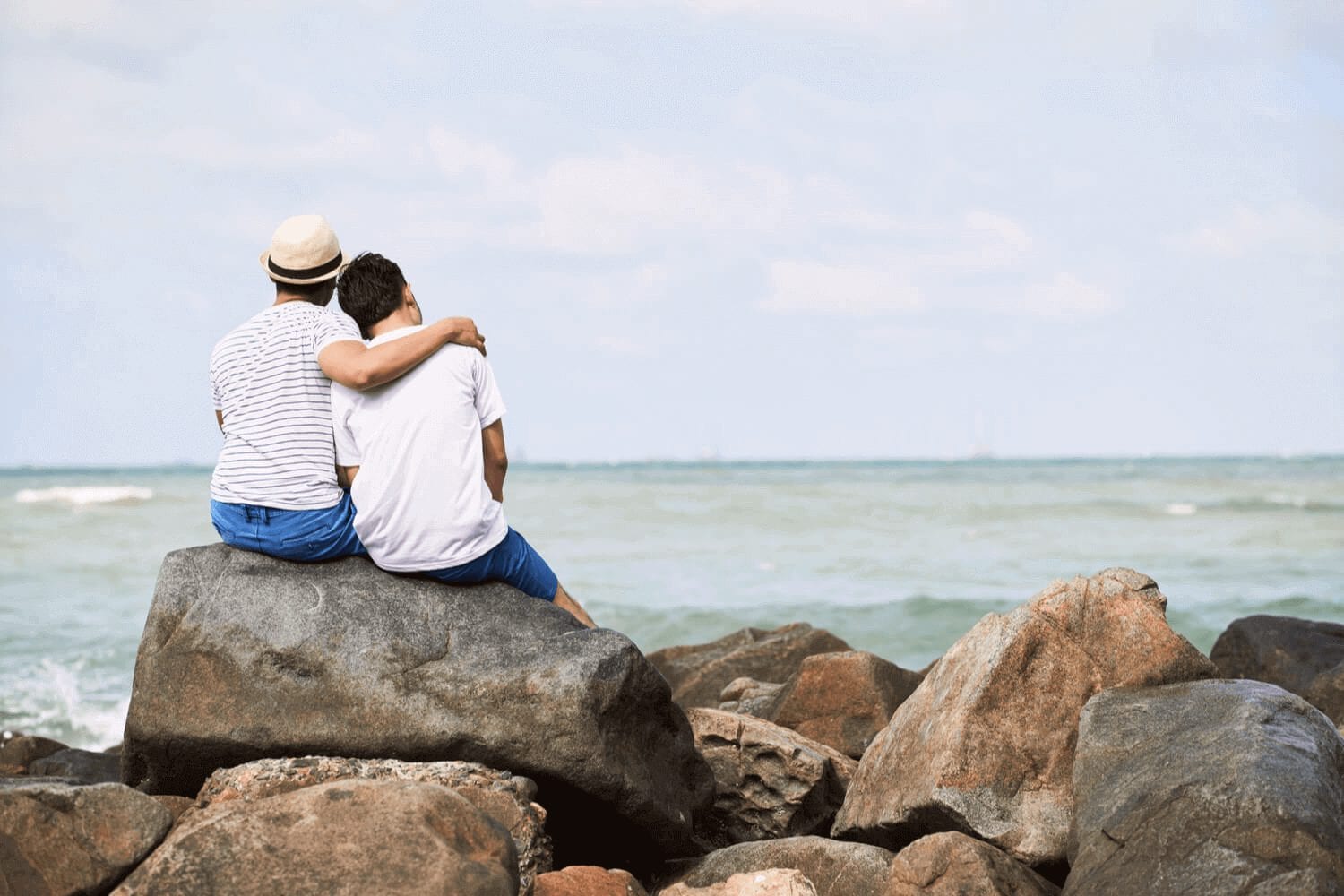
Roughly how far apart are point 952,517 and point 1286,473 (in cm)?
3365

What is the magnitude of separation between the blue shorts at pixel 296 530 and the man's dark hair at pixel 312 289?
2.72 feet

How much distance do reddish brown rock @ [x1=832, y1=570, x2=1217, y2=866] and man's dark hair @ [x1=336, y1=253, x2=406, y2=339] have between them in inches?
103

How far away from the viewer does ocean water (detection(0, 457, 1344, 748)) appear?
1521 centimetres

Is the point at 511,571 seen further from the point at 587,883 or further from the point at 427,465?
the point at 587,883

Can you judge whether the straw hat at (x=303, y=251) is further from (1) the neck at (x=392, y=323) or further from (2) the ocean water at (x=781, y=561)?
(2) the ocean water at (x=781, y=561)

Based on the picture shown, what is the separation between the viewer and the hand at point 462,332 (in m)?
5.20

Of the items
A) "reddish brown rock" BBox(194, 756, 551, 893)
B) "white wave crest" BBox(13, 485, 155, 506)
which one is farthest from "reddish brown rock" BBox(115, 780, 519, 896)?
"white wave crest" BBox(13, 485, 155, 506)

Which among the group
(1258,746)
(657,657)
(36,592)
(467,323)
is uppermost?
(467,323)

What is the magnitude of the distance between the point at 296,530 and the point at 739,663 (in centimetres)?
436

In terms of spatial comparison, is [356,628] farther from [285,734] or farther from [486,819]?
[486,819]

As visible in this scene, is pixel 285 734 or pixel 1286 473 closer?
pixel 285 734

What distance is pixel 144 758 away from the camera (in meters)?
5.16

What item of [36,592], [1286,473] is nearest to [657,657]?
[36,592]

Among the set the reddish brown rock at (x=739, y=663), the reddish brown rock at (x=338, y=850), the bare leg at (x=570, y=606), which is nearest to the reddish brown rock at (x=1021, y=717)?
the bare leg at (x=570, y=606)
